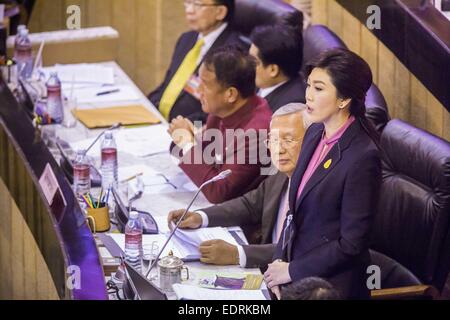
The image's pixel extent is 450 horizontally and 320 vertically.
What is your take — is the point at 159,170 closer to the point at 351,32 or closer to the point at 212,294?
the point at 351,32

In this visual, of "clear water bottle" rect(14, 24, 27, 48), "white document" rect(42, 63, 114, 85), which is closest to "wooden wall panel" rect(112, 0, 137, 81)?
"white document" rect(42, 63, 114, 85)

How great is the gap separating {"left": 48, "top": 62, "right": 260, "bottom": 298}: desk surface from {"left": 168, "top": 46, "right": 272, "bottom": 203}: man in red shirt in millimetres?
99

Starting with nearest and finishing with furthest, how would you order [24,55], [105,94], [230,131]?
[230,131], [105,94], [24,55]

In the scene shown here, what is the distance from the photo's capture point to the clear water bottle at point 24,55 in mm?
5590

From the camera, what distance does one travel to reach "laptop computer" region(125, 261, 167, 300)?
331cm

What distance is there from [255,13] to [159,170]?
98cm

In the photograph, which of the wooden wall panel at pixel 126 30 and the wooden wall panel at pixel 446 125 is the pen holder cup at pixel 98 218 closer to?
the wooden wall panel at pixel 446 125

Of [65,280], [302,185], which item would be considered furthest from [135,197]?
[302,185]

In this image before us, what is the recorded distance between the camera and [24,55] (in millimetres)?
5625

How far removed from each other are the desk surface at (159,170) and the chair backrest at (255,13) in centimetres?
55

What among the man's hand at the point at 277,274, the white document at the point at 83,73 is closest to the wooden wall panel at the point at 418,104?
the man's hand at the point at 277,274

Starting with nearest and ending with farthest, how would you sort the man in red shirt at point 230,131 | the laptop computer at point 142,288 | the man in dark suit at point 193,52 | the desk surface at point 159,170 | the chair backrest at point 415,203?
the laptop computer at point 142,288
the chair backrest at point 415,203
the desk surface at point 159,170
the man in red shirt at point 230,131
the man in dark suit at point 193,52

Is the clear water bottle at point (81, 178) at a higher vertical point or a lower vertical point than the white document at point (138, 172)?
higher

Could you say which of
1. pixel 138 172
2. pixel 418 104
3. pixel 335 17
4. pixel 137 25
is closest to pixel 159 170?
pixel 138 172
